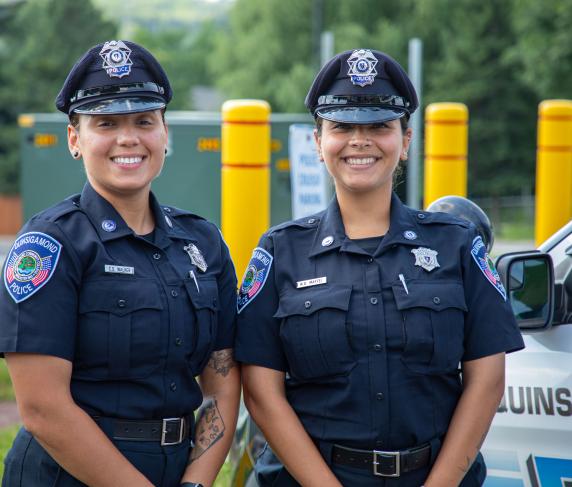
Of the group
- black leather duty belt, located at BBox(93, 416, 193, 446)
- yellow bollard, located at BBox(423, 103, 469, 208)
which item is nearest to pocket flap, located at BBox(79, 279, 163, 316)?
black leather duty belt, located at BBox(93, 416, 193, 446)

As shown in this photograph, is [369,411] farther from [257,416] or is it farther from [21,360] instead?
[21,360]

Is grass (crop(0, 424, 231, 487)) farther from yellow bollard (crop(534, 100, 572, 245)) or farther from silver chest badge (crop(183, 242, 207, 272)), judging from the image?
yellow bollard (crop(534, 100, 572, 245))

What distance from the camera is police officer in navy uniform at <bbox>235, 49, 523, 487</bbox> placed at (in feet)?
8.73

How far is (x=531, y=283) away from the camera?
3123 millimetres

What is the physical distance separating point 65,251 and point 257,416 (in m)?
0.69

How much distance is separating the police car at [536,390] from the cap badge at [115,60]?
1240 mm

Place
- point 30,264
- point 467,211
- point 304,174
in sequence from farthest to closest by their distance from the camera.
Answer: point 304,174
point 467,211
point 30,264

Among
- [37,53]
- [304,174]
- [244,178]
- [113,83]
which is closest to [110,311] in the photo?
[113,83]

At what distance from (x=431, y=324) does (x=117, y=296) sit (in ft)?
2.66

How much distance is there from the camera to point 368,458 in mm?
2660

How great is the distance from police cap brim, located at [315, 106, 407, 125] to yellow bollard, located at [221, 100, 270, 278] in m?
3.21

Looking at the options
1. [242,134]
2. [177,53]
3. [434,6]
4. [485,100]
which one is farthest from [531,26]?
[177,53]

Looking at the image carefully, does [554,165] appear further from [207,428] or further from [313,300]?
[207,428]

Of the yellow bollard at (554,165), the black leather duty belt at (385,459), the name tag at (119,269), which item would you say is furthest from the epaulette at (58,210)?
the yellow bollard at (554,165)
